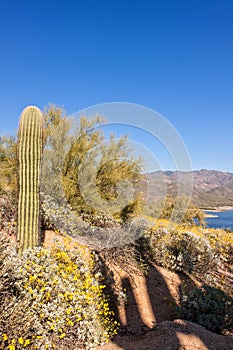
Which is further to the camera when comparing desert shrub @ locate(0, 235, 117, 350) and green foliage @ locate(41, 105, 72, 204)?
green foliage @ locate(41, 105, 72, 204)

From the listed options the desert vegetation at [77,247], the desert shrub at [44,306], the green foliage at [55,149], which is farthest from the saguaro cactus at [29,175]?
the green foliage at [55,149]

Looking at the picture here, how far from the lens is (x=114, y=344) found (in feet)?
12.9

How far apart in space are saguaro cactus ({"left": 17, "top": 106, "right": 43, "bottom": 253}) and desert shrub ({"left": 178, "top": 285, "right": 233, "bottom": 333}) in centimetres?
289

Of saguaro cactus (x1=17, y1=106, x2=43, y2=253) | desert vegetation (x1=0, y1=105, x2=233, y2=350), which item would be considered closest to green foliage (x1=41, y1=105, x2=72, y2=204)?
desert vegetation (x1=0, y1=105, x2=233, y2=350)

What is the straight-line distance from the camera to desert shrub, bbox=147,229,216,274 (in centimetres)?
710

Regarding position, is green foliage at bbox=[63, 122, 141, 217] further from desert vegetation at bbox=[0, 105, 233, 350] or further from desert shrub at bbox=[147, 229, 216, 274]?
desert shrub at bbox=[147, 229, 216, 274]

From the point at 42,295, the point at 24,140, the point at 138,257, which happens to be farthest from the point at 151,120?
the point at 42,295

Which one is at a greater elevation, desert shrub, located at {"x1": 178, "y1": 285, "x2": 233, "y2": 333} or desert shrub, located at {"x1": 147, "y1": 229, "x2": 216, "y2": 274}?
desert shrub, located at {"x1": 147, "y1": 229, "x2": 216, "y2": 274}

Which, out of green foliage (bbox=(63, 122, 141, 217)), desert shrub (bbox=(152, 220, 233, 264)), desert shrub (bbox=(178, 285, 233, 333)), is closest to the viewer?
desert shrub (bbox=(178, 285, 233, 333))

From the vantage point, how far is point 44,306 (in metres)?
3.15

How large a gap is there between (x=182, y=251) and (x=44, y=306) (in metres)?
4.79

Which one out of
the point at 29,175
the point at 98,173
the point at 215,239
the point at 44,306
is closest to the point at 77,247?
the point at 29,175

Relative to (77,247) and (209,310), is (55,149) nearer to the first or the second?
(77,247)

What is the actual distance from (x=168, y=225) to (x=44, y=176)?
3779 mm
